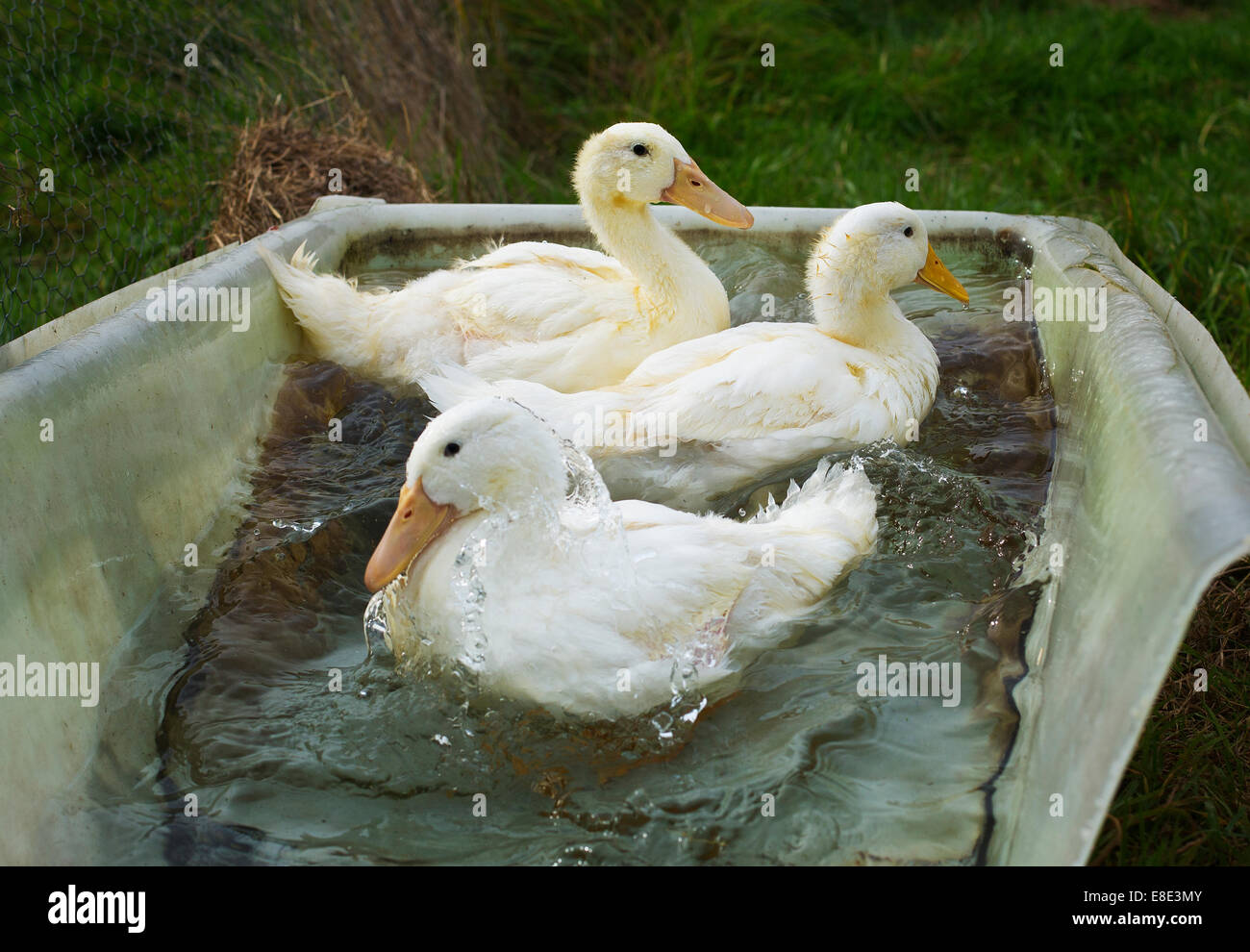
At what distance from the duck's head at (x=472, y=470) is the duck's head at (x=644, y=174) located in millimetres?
1562

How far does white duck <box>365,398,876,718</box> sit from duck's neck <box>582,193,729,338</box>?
121 cm

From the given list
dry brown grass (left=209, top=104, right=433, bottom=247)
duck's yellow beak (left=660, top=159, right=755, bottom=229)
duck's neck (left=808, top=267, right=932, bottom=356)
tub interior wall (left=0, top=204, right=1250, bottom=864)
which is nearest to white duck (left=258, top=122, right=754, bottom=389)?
duck's yellow beak (left=660, top=159, right=755, bottom=229)

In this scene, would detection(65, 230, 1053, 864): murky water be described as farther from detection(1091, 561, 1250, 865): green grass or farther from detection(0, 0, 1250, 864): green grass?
detection(0, 0, 1250, 864): green grass

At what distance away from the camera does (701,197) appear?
153 inches

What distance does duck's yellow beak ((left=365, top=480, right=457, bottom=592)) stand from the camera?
98.3 inches

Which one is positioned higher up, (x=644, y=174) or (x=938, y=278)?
(x=644, y=174)

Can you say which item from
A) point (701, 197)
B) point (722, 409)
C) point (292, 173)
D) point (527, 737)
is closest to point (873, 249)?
point (701, 197)

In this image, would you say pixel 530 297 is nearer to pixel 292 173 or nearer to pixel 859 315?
pixel 859 315

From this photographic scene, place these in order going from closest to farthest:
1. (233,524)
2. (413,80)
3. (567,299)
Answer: (233,524)
(567,299)
(413,80)

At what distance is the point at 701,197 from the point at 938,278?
835 millimetres

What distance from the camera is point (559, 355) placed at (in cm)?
362
